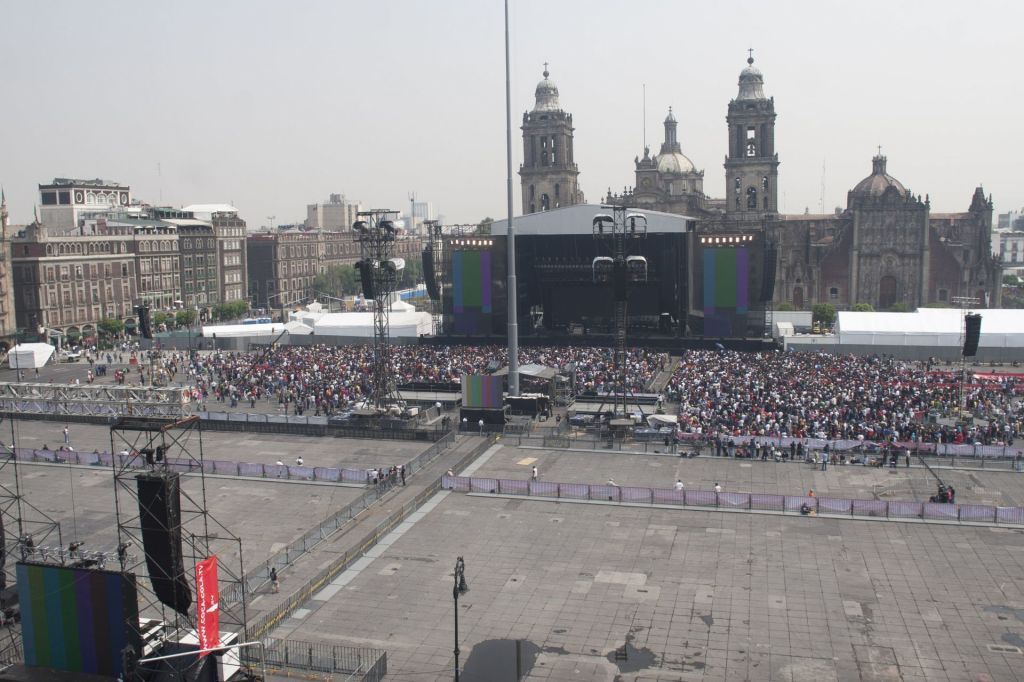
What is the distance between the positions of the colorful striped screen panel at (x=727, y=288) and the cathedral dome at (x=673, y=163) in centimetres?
6357

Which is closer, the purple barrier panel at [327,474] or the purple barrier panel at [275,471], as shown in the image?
the purple barrier panel at [327,474]

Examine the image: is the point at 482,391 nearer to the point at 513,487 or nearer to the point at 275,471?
the point at 513,487

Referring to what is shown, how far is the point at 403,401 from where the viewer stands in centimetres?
4925

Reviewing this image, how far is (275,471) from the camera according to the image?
128ft

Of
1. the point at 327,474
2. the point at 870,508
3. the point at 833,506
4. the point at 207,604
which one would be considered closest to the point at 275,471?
the point at 327,474

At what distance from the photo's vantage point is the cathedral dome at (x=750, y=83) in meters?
101

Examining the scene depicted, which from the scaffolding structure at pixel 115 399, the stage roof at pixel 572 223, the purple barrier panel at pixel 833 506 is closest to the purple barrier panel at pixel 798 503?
the purple barrier panel at pixel 833 506

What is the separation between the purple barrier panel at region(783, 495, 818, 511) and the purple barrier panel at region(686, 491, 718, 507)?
2.46 m

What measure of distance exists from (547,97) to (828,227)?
115 ft

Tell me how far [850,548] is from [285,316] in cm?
Answer: 8804

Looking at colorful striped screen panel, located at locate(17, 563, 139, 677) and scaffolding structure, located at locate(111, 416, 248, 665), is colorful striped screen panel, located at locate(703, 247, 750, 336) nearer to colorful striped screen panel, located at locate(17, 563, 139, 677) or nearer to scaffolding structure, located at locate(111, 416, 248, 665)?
scaffolding structure, located at locate(111, 416, 248, 665)

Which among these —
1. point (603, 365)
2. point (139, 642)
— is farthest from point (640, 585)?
point (603, 365)

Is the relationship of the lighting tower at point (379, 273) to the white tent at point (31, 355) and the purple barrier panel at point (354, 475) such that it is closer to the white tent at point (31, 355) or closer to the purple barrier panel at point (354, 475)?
the purple barrier panel at point (354, 475)

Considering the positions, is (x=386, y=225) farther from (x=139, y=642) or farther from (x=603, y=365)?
(x=139, y=642)
